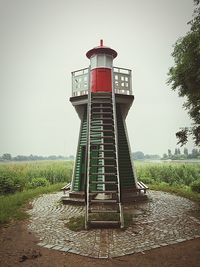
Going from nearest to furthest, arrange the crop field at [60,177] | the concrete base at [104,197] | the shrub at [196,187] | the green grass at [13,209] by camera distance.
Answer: the green grass at [13,209] < the concrete base at [104,197] < the shrub at [196,187] < the crop field at [60,177]

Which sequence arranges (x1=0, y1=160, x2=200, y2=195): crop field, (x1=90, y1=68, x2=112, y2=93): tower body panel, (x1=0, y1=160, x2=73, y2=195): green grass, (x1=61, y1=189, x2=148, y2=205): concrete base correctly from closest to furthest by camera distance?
(x1=61, y1=189, x2=148, y2=205): concrete base
(x1=90, y1=68, x2=112, y2=93): tower body panel
(x1=0, y1=160, x2=73, y2=195): green grass
(x1=0, y1=160, x2=200, y2=195): crop field

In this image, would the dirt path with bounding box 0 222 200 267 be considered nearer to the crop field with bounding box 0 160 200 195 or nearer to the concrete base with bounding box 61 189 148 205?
the concrete base with bounding box 61 189 148 205

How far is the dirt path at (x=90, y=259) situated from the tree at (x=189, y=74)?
18.3 ft

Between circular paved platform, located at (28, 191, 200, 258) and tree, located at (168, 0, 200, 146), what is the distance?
139 inches

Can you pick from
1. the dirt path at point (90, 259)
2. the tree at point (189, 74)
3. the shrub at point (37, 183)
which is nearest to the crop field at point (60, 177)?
the shrub at point (37, 183)

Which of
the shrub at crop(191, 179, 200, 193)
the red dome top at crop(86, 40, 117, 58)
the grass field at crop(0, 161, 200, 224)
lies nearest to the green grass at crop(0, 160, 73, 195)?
the grass field at crop(0, 161, 200, 224)

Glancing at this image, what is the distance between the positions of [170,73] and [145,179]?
10.9m

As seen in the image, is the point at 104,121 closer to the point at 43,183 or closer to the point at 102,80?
the point at 102,80

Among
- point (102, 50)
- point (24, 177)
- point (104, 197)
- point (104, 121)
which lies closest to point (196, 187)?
point (104, 197)

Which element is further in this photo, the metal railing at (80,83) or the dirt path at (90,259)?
the metal railing at (80,83)

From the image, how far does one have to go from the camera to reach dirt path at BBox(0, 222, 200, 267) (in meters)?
4.79

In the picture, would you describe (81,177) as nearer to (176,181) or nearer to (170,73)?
(170,73)

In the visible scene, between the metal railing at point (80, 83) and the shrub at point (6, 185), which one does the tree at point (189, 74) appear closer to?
the metal railing at point (80, 83)

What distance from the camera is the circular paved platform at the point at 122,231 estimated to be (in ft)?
18.1
